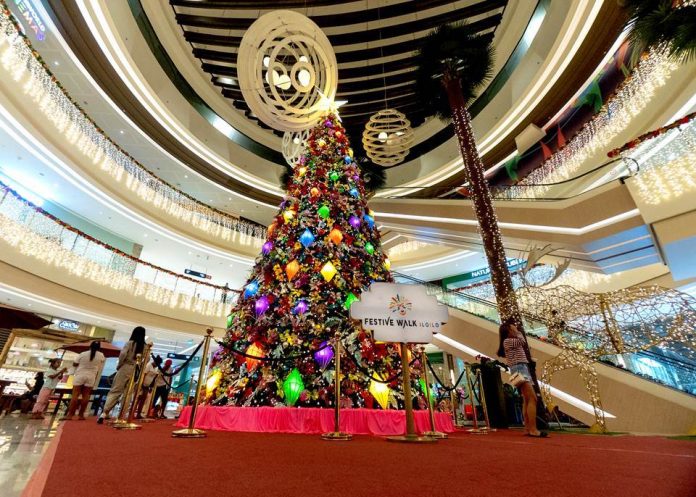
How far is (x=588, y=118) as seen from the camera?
1091 centimetres

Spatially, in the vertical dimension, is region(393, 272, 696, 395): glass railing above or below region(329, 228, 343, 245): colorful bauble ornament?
below

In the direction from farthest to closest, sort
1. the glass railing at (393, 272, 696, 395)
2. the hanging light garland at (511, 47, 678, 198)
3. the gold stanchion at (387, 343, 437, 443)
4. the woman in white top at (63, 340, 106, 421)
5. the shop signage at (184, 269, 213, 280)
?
the shop signage at (184, 269, 213, 280), the hanging light garland at (511, 47, 678, 198), the glass railing at (393, 272, 696, 395), the woman in white top at (63, 340, 106, 421), the gold stanchion at (387, 343, 437, 443)

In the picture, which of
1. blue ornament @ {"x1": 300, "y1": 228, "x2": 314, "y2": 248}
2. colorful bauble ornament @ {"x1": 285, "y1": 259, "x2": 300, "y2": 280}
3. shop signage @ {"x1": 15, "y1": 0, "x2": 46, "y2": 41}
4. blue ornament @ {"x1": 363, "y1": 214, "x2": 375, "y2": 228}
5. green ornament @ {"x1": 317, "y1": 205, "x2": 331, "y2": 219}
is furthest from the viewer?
shop signage @ {"x1": 15, "y1": 0, "x2": 46, "y2": 41}

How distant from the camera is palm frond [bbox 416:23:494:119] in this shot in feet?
29.9

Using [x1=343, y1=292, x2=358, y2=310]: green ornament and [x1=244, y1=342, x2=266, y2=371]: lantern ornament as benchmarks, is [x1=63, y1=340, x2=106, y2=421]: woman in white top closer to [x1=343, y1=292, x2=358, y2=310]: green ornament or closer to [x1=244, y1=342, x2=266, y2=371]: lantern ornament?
[x1=244, y1=342, x2=266, y2=371]: lantern ornament

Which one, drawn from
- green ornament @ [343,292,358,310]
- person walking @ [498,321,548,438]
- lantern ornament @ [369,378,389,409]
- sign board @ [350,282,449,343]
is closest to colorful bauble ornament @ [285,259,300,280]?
green ornament @ [343,292,358,310]

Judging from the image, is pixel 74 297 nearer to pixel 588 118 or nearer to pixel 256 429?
pixel 256 429

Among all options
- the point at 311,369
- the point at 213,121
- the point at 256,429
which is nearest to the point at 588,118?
the point at 311,369

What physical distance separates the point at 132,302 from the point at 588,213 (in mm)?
12359

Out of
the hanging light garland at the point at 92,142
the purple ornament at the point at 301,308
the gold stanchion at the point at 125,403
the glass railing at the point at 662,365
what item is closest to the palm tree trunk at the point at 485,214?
the glass railing at the point at 662,365

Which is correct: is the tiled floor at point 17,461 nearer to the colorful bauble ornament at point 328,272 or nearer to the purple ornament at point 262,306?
the purple ornament at point 262,306

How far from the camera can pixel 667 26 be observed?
14.1 ft

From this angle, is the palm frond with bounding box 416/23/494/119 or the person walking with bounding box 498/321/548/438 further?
the palm frond with bounding box 416/23/494/119

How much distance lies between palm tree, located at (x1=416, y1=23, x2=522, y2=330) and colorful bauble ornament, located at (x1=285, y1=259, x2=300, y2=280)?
15.3ft
